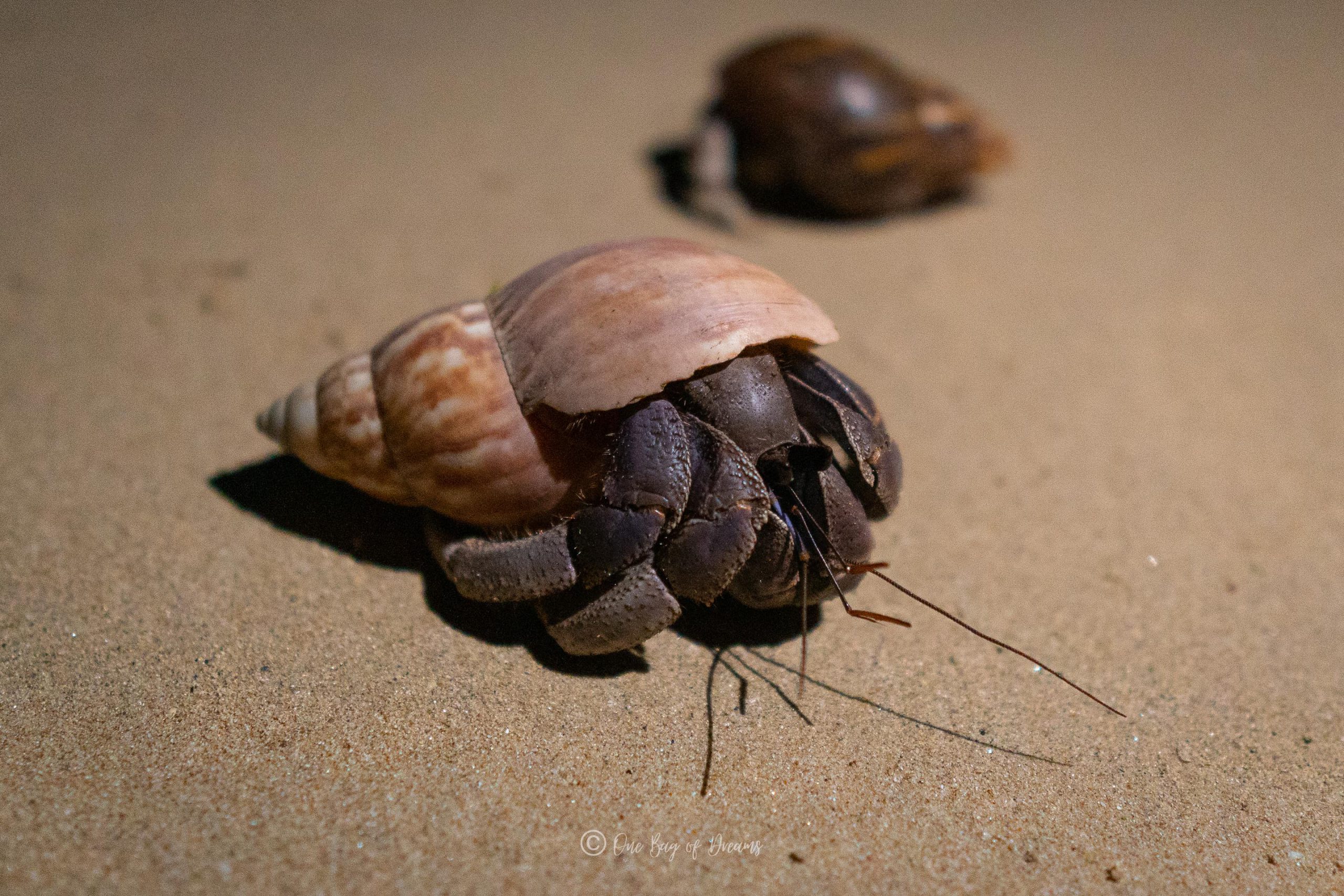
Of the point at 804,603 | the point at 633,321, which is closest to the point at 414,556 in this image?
the point at 633,321

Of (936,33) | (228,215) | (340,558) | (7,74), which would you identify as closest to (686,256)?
(340,558)

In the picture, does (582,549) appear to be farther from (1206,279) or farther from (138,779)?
(1206,279)

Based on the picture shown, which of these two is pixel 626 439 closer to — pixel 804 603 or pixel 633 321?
pixel 633 321

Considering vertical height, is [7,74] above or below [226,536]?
above

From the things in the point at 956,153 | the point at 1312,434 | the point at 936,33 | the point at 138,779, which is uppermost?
the point at 936,33

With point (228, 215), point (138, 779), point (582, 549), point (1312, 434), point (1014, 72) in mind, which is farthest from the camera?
point (1014, 72)
